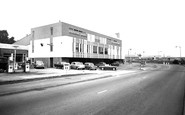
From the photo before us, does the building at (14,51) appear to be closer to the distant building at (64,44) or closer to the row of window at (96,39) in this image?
the distant building at (64,44)

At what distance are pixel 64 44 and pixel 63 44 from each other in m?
0.25

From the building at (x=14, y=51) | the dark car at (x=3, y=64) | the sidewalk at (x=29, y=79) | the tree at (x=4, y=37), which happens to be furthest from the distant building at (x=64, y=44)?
the tree at (x=4, y=37)

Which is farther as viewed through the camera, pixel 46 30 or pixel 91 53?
pixel 91 53

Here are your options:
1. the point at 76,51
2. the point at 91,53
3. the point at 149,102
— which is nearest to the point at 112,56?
the point at 91,53

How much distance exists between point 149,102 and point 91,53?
40.1 metres

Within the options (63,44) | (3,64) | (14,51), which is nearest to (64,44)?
(63,44)

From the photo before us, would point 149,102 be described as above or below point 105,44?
below

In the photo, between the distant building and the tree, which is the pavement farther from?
the tree

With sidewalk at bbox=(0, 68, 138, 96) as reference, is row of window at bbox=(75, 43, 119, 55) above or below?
above

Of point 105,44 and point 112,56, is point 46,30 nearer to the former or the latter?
point 105,44

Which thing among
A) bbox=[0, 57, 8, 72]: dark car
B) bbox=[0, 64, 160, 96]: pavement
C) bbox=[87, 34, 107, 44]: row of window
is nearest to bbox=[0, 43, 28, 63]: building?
bbox=[0, 57, 8, 72]: dark car

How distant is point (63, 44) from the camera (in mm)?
36938

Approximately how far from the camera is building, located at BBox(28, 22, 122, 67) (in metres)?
37.2

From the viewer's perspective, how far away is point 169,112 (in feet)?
17.7
